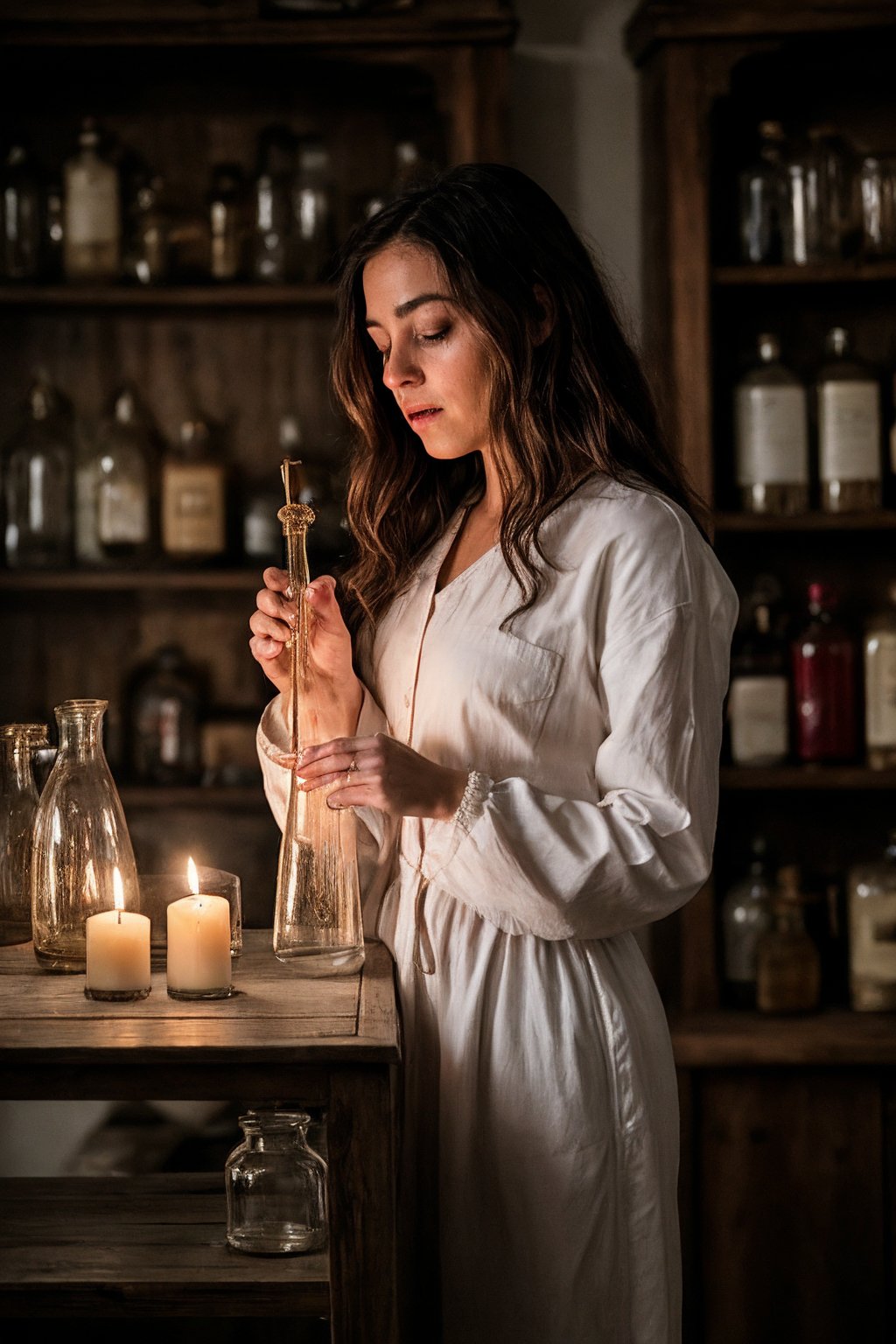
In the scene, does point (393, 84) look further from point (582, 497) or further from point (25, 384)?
point (582, 497)

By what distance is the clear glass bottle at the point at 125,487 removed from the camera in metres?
2.37

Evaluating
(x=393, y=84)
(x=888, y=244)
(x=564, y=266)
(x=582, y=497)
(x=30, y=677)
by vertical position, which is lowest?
(x=30, y=677)

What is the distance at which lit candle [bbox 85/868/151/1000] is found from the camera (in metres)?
1.07

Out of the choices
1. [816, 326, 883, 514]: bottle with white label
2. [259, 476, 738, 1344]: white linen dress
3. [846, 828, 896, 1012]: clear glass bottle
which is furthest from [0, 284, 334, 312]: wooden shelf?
[846, 828, 896, 1012]: clear glass bottle

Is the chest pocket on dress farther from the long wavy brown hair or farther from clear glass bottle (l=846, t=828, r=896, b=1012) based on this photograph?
clear glass bottle (l=846, t=828, r=896, b=1012)

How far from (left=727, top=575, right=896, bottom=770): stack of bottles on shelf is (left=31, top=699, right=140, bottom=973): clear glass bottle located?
1.34 m

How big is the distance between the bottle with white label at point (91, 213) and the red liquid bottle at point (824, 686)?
1301 millimetres

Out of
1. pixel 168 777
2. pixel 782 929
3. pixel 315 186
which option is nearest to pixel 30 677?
pixel 168 777

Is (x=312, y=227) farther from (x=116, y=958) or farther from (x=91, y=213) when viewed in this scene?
(x=116, y=958)

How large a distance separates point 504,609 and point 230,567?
3.93 feet

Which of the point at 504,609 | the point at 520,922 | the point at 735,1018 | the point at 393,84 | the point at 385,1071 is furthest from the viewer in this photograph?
the point at 393,84

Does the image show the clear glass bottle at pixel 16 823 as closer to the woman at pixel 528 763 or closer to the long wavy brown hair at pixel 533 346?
the woman at pixel 528 763

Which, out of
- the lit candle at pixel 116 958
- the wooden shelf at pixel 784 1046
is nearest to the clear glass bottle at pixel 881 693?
the wooden shelf at pixel 784 1046

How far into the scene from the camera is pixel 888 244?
2.27 meters
